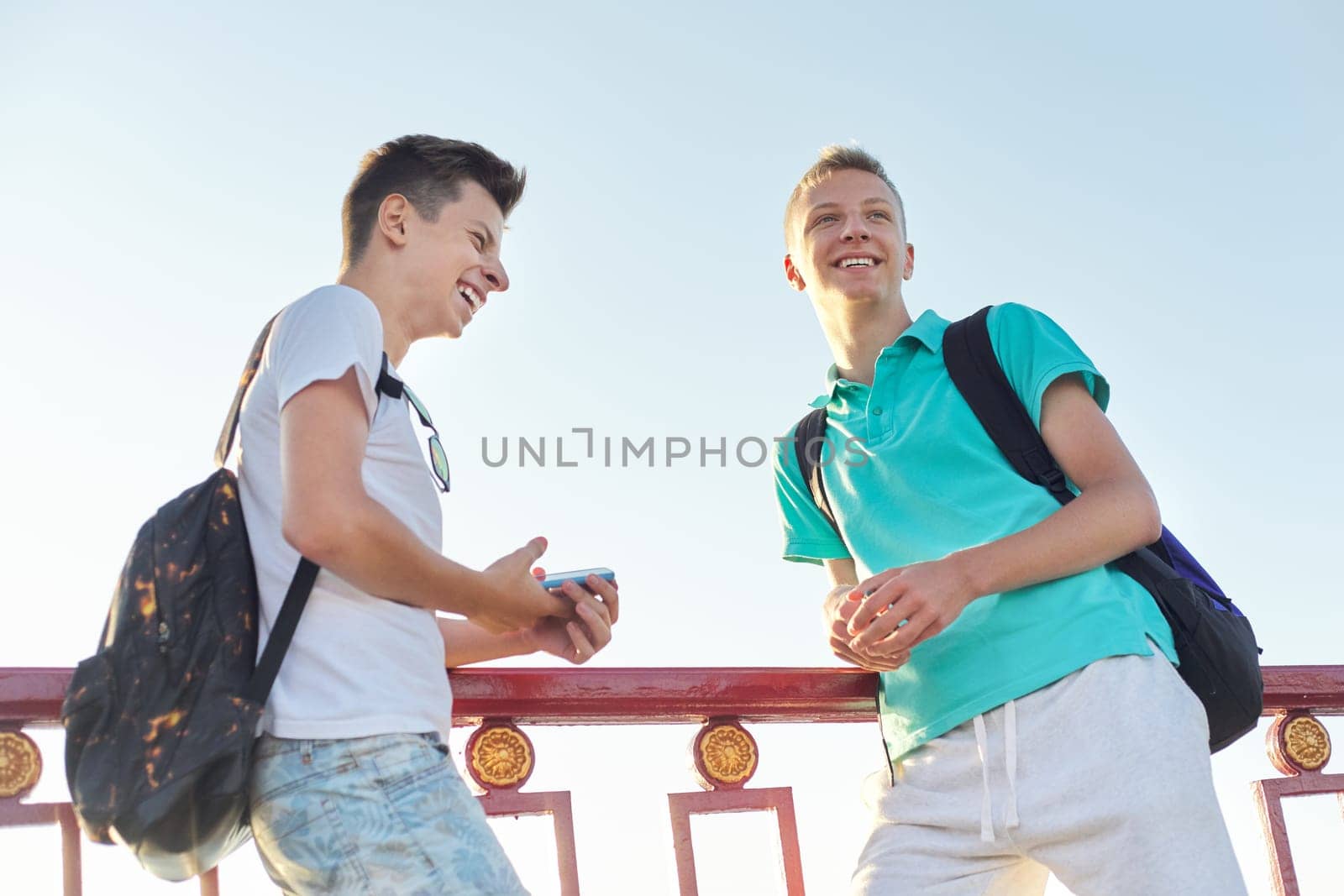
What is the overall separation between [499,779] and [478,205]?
1.18m

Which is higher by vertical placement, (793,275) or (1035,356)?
(793,275)

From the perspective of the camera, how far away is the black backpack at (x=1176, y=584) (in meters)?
2.66

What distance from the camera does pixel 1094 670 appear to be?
2518mm

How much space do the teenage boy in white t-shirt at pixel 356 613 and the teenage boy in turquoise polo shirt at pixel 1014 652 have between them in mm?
878

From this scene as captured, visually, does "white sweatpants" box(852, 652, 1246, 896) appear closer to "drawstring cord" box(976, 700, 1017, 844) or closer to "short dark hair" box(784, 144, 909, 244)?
"drawstring cord" box(976, 700, 1017, 844)

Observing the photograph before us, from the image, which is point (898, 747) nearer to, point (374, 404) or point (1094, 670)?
point (1094, 670)

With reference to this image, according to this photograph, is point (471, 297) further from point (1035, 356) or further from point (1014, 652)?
point (1014, 652)

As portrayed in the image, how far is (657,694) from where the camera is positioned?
2.84m

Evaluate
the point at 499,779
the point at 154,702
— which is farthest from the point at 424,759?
the point at 499,779

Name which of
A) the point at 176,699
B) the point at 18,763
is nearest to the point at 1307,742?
the point at 176,699

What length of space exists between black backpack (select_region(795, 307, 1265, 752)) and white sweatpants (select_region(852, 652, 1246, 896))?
13 cm

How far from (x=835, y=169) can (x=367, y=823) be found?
233 centimetres

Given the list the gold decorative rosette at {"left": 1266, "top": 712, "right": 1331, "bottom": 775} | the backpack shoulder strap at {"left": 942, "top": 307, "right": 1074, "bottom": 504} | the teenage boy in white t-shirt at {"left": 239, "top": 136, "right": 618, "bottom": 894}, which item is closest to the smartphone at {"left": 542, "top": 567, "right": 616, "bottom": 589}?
the teenage boy in white t-shirt at {"left": 239, "top": 136, "right": 618, "bottom": 894}

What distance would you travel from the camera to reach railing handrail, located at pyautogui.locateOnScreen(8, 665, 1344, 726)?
8.86 feet
